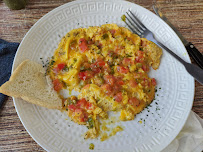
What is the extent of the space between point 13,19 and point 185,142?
4.58 metres

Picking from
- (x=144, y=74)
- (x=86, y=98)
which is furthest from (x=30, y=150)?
(x=144, y=74)

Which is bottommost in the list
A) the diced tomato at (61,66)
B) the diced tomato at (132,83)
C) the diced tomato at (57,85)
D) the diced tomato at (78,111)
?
the diced tomato at (78,111)

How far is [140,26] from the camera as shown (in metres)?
4.17

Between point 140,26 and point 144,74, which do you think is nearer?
→ point 144,74

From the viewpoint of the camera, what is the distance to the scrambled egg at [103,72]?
3537 millimetres

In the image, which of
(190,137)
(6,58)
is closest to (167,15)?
(190,137)

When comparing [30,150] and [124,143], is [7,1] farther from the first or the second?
[124,143]

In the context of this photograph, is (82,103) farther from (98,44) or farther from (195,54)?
(195,54)

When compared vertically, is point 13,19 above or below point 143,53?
above

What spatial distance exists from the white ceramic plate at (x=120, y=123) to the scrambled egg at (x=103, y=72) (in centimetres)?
20

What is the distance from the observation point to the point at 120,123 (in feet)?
11.8

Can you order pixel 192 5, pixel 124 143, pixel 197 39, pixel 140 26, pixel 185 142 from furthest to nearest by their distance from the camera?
pixel 192 5 < pixel 197 39 < pixel 140 26 < pixel 185 142 < pixel 124 143

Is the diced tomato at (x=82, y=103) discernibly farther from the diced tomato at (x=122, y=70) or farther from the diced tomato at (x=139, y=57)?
the diced tomato at (x=139, y=57)

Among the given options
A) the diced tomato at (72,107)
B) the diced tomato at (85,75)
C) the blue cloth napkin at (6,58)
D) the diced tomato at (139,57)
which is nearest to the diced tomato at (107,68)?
the diced tomato at (85,75)
